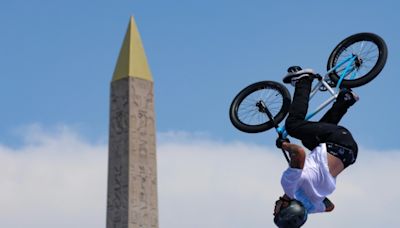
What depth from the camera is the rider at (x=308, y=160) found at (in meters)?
7.66

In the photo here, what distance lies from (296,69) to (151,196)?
10.4m

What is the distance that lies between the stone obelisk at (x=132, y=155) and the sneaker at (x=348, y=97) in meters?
10.0

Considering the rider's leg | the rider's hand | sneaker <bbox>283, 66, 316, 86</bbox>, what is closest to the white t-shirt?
the rider's hand

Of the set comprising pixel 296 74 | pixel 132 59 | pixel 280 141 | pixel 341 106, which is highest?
pixel 132 59

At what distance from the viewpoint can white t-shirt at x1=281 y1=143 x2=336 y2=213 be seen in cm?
771

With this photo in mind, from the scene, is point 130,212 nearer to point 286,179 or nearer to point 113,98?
point 113,98

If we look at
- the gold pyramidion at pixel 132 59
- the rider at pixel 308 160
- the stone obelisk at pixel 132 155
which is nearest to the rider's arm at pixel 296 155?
the rider at pixel 308 160

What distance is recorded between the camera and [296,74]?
8320mm

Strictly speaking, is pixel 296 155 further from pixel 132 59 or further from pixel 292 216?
pixel 132 59

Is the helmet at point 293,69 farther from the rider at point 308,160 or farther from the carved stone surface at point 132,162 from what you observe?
the carved stone surface at point 132,162

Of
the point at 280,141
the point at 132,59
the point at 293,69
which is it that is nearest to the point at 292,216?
the point at 280,141

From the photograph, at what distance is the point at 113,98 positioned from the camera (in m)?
19.4

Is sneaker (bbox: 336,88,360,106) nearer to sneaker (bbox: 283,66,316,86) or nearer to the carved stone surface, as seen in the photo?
sneaker (bbox: 283,66,316,86)

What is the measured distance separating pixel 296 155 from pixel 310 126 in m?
0.58
